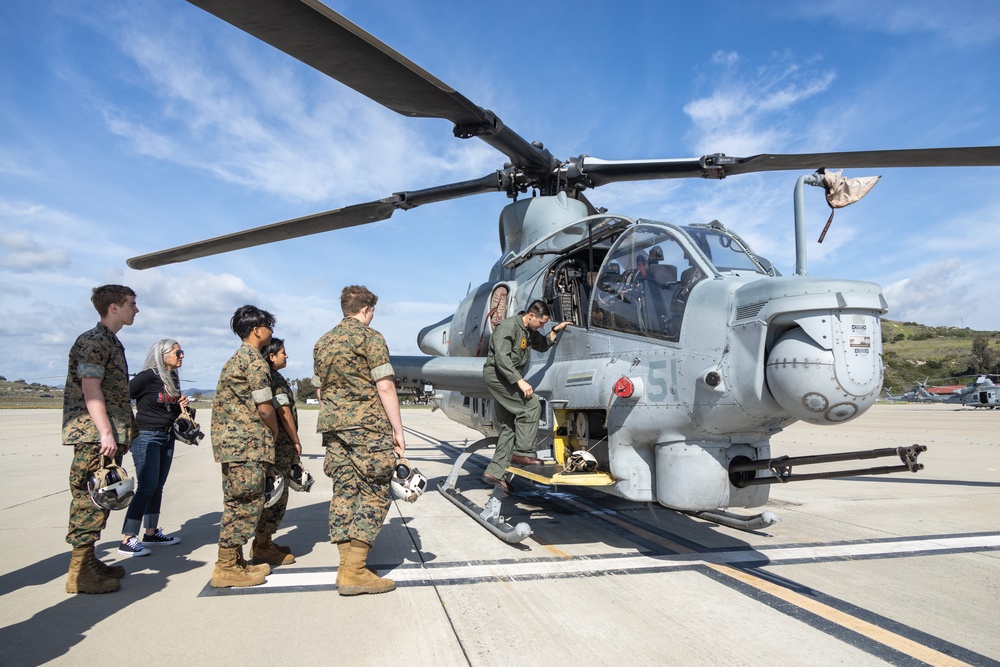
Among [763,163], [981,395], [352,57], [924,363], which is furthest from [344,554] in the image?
[924,363]

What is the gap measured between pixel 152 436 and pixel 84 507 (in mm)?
1133

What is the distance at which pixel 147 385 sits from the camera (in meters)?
4.80

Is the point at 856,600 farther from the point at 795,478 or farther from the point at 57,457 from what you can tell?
the point at 57,457

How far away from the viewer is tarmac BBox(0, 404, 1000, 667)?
Answer: 2.79 meters

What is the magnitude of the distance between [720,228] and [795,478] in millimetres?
2199

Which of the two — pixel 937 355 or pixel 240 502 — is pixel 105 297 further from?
pixel 937 355

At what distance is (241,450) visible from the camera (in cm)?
379

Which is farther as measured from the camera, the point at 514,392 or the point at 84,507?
the point at 514,392

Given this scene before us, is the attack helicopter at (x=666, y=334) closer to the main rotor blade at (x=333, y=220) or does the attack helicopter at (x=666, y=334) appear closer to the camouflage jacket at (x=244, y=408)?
the main rotor blade at (x=333, y=220)

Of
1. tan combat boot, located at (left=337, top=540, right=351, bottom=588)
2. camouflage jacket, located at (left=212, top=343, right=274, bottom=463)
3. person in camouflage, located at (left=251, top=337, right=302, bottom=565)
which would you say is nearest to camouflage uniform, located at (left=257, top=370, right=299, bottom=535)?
person in camouflage, located at (left=251, top=337, right=302, bottom=565)

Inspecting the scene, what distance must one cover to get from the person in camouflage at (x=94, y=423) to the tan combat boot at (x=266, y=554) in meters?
0.83

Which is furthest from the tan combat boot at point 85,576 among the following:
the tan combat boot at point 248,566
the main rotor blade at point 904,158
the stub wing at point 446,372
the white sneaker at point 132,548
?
the main rotor blade at point 904,158

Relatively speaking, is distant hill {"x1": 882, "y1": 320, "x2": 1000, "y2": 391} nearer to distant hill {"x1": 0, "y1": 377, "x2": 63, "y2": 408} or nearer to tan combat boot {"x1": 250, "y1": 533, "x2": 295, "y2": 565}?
tan combat boot {"x1": 250, "y1": 533, "x2": 295, "y2": 565}

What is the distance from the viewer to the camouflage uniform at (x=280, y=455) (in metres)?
Answer: 4.29
